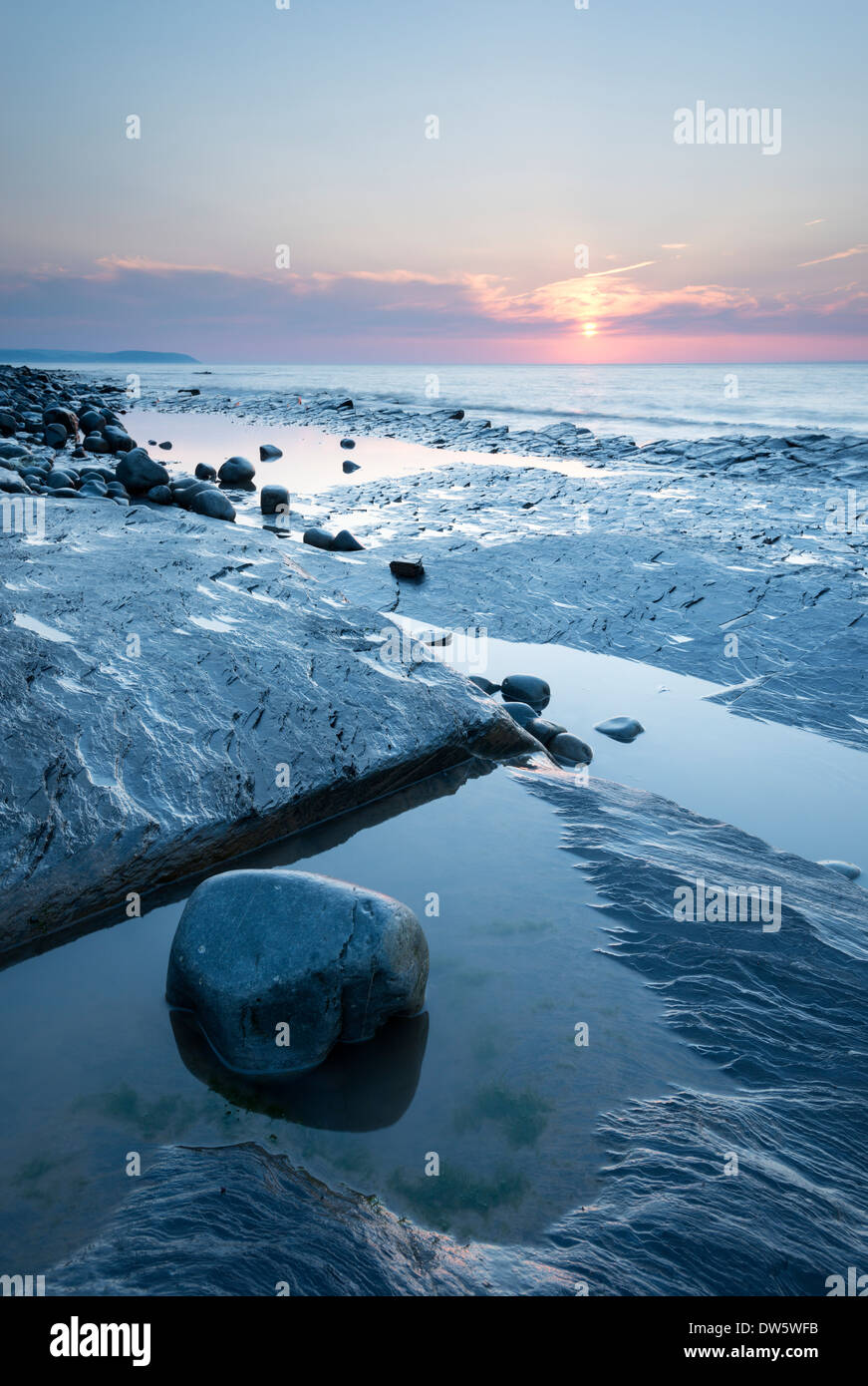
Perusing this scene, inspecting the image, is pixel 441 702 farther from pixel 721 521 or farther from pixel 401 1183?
pixel 721 521

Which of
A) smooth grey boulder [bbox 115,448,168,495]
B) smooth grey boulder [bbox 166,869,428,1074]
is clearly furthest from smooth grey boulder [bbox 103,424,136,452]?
smooth grey boulder [bbox 166,869,428,1074]

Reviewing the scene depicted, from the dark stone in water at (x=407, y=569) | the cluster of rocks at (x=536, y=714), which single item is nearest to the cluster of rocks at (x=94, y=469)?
the dark stone in water at (x=407, y=569)

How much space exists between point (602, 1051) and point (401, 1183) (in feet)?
2.29

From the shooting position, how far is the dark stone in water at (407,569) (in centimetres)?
728

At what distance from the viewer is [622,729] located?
4457mm

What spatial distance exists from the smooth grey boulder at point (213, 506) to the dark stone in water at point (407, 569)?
89.9 inches

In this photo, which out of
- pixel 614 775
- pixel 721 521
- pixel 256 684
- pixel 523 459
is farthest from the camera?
pixel 523 459

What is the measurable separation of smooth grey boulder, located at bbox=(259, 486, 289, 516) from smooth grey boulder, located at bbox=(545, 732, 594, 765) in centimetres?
699

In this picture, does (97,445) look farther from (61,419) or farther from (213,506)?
(213,506)

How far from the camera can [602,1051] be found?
2102 millimetres

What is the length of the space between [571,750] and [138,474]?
25.5 ft
